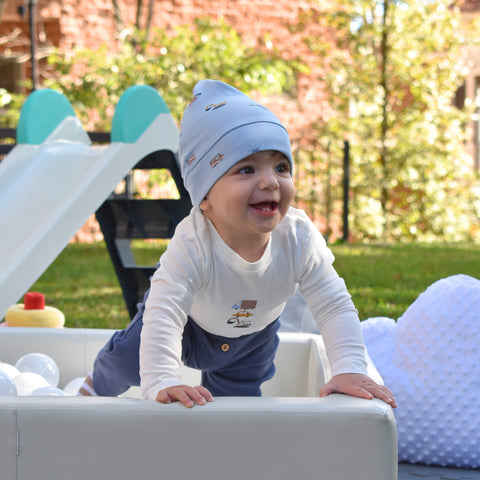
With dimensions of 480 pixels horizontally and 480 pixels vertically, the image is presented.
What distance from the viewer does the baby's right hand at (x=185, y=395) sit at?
143 cm

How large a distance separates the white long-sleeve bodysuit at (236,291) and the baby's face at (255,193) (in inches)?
4.2

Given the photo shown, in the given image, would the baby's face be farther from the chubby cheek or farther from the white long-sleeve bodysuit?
the white long-sleeve bodysuit

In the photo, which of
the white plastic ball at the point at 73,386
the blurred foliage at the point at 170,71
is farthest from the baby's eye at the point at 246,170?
the blurred foliage at the point at 170,71

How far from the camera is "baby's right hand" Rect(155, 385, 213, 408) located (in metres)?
1.43

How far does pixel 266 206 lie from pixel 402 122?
7.80 metres

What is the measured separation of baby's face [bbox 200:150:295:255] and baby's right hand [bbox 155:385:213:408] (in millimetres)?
426

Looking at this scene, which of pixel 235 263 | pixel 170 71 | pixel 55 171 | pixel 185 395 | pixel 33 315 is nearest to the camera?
pixel 185 395

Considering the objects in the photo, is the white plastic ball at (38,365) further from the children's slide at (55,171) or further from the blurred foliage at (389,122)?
the blurred foliage at (389,122)

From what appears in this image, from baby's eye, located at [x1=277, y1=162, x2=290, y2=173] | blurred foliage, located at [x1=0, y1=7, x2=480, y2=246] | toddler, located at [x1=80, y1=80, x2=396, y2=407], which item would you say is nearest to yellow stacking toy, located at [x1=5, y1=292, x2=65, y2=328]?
toddler, located at [x1=80, y1=80, x2=396, y2=407]

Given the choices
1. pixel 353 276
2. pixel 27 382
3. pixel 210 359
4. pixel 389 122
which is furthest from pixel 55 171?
pixel 389 122

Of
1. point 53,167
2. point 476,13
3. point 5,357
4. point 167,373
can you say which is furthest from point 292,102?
point 167,373

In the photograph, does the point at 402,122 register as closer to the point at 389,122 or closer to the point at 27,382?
the point at 389,122

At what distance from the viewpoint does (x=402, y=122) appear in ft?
30.0

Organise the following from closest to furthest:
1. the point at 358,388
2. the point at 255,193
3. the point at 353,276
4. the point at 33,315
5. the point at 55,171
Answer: the point at 358,388, the point at 255,193, the point at 33,315, the point at 55,171, the point at 353,276
